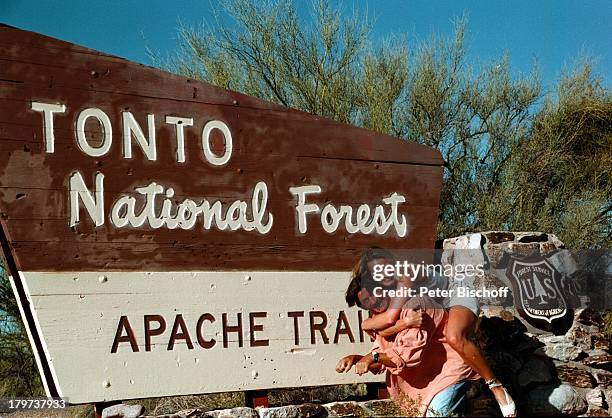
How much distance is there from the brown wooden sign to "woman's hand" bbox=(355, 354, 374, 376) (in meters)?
0.29

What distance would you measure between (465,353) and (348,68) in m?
5.96

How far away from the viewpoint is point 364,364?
4.79 meters

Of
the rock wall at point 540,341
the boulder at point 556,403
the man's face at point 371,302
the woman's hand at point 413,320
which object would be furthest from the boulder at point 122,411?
the boulder at point 556,403

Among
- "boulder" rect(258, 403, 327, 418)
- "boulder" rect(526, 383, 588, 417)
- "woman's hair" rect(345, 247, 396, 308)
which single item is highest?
"woman's hair" rect(345, 247, 396, 308)

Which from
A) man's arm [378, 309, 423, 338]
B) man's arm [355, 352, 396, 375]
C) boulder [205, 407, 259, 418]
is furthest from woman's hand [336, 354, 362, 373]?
boulder [205, 407, 259, 418]

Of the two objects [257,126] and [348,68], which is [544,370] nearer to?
[257,126]

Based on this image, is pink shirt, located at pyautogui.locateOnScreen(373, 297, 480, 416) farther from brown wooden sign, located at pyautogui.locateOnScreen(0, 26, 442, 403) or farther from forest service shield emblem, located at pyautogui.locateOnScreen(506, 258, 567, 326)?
forest service shield emblem, located at pyautogui.locateOnScreen(506, 258, 567, 326)

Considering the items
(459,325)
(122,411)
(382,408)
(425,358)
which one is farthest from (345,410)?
(122,411)

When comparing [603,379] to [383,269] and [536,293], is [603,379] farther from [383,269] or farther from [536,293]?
[383,269]

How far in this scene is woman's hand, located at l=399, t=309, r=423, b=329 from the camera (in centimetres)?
454

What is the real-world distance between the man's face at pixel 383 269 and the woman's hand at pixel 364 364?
492 millimetres

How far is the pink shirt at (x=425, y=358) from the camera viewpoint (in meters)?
4.56

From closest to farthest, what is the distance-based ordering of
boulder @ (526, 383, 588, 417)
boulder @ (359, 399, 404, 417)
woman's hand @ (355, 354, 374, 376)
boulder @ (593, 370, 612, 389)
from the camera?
woman's hand @ (355, 354, 374, 376) → boulder @ (359, 399, 404, 417) → boulder @ (526, 383, 588, 417) → boulder @ (593, 370, 612, 389)

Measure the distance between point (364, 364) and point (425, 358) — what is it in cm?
40
